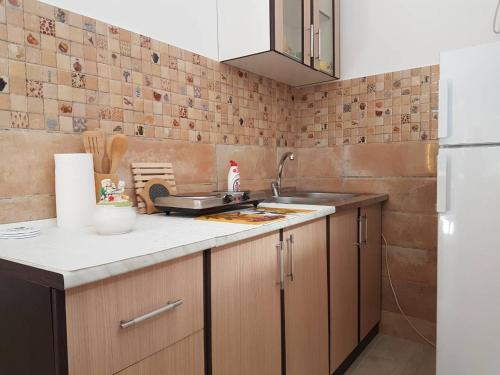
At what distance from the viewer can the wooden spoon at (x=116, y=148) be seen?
1335 mm

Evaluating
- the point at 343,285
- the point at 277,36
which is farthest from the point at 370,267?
the point at 277,36

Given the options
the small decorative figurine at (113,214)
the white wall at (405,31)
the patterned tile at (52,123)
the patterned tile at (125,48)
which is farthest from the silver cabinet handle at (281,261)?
the white wall at (405,31)

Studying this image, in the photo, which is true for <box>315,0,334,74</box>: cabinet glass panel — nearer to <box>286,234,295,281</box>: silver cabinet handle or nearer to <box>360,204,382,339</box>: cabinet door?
<box>360,204,382,339</box>: cabinet door

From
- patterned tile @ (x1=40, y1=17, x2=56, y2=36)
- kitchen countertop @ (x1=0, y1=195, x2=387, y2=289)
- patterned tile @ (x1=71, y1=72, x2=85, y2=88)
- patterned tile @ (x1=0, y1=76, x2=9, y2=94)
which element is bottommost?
kitchen countertop @ (x1=0, y1=195, x2=387, y2=289)

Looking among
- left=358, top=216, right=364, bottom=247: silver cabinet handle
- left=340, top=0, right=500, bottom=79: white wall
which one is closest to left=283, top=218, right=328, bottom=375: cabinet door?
left=358, top=216, right=364, bottom=247: silver cabinet handle

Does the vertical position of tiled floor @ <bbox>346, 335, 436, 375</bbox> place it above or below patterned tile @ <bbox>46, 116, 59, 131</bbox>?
below

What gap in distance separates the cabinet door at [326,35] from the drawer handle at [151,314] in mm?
1725

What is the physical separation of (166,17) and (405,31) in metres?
1.46

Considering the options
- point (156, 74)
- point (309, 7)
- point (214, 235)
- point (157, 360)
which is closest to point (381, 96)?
point (309, 7)

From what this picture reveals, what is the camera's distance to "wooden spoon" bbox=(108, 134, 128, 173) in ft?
4.38

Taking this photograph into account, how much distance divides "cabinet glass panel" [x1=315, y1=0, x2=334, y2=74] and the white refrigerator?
85cm

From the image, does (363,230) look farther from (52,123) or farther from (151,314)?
(52,123)

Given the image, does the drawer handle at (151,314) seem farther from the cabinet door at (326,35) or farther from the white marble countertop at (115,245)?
the cabinet door at (326,35)

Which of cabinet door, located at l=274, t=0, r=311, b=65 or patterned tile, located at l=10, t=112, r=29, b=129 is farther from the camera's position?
cabinet door, located at l=274, t=0, r=311, b=65
